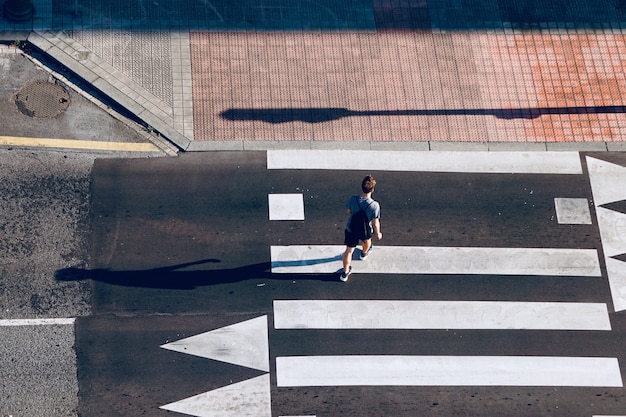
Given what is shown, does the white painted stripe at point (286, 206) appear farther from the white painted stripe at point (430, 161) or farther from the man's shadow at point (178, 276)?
the man's shadow at point (178, 276)

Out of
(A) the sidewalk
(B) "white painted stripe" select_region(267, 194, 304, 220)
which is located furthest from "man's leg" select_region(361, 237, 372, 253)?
(A) the sidewalk

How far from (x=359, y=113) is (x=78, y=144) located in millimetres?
5548

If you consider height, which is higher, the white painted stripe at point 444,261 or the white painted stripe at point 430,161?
the white painted stripe at point 430,161

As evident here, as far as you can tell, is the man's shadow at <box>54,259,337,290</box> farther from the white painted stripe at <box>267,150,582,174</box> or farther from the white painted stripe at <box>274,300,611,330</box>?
the white painted stripe at <box>267,150,582,174</box>

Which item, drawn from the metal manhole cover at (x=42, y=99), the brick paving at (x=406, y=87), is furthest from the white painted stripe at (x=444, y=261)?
the metal manhole cover at (x=42, y=99)

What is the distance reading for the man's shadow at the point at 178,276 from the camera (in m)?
14.1

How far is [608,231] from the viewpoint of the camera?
15.5m

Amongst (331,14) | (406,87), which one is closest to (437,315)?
(406,87)

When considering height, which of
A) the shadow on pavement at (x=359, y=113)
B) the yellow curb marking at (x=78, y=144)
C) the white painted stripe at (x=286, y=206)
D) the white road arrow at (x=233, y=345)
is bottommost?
the white road arrow at (x=233, y=345)

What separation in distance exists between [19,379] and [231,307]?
12.0 ft

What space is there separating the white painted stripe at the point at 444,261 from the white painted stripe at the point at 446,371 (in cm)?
166

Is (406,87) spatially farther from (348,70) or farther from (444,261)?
(444,261)

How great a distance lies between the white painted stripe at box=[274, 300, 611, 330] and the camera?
14141 millimetres

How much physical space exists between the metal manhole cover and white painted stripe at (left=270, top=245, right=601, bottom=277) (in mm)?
5098
